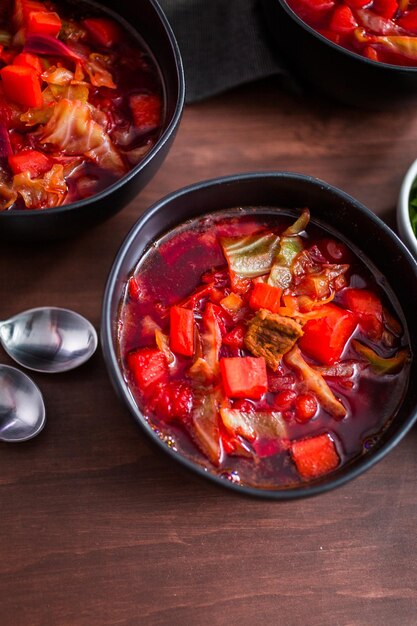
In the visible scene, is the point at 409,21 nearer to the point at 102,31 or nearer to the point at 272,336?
the point at 102,31

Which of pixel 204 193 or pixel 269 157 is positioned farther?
pixel 269 157

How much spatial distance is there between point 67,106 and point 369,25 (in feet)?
3.42

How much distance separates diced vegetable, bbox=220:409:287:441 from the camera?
A: 6.81 feet

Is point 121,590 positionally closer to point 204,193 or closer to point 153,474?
point 153,474

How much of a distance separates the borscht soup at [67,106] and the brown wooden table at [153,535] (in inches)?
12.7

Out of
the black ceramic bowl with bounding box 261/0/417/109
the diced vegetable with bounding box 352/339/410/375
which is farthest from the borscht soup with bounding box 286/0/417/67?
the diced vegetable with bounding box 352/339/410/375

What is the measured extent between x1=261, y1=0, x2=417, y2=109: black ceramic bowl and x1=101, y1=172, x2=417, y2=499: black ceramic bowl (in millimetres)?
433

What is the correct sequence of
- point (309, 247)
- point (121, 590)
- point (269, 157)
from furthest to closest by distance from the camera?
1. point (269, 157)
2. point (309, 247)
3. point (121, 590)

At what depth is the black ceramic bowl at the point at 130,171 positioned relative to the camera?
216cm

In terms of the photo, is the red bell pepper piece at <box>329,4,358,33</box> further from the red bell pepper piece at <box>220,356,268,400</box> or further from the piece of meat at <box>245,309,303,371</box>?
the red bell pepper piece at <box>220,356,268,400</box>

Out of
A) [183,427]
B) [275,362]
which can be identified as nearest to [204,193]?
[275,362]

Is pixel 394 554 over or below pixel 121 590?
over

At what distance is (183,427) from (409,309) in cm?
75

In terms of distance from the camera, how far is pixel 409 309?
2.29m
